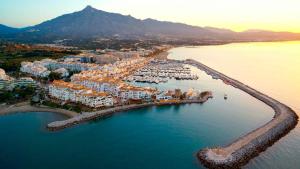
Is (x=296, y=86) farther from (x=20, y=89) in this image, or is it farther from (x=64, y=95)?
(x=20, y=89)

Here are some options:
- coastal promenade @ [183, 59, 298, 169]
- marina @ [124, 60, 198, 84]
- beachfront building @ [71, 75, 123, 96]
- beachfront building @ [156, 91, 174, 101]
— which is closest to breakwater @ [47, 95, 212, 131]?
beachfront building @ [156, 91, 174, 101]

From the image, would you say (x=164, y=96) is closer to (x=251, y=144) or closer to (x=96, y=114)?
(x=96, y=114)

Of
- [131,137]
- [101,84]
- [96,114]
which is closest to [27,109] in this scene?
[96,114]

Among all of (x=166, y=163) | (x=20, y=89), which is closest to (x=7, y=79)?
(x=20, y=89)

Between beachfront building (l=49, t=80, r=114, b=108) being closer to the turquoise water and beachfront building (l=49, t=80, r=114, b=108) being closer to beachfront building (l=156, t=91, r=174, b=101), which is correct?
the turquoise water

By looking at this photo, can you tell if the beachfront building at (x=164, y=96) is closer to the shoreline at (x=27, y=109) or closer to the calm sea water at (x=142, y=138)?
the calm sea water at (x=142, y=138)

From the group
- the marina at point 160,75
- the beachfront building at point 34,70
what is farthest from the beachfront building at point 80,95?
the marina at point 160,75
